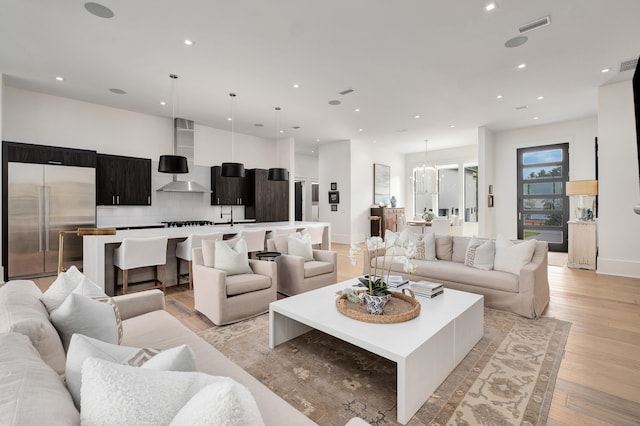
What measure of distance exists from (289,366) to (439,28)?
3.72 m

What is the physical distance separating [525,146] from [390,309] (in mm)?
7682

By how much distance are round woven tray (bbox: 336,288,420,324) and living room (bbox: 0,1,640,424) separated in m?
0.97

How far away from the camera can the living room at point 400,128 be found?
303cm

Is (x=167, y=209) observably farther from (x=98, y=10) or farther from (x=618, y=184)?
(x=618, y=184)

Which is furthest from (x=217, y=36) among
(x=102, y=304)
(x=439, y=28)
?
(x=102, y=304)

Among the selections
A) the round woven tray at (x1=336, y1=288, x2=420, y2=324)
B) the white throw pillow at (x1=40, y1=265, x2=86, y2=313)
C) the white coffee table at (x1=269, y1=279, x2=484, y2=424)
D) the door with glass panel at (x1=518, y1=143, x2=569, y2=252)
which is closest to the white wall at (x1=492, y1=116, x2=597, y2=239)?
the door with glass panel at (x1=518, y1=143, x2=569, y2=252)

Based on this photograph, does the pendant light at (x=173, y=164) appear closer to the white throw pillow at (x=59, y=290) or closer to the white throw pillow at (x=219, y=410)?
the white throw pillow at (x=59, y=290)

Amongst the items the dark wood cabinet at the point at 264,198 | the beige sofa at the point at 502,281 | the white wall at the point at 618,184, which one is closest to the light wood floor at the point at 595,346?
the beige sofa at the point at 502,281

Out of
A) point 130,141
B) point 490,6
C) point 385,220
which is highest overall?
point 490,6

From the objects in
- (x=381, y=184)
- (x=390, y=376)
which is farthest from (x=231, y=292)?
(x=381, y=184)

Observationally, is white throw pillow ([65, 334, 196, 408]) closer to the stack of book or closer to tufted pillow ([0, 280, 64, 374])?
tufted pillow ([0, 280, 64, 374])

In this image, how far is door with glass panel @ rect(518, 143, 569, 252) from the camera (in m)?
7.42

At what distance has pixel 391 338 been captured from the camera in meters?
1.92

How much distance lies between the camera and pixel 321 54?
12.8ft
